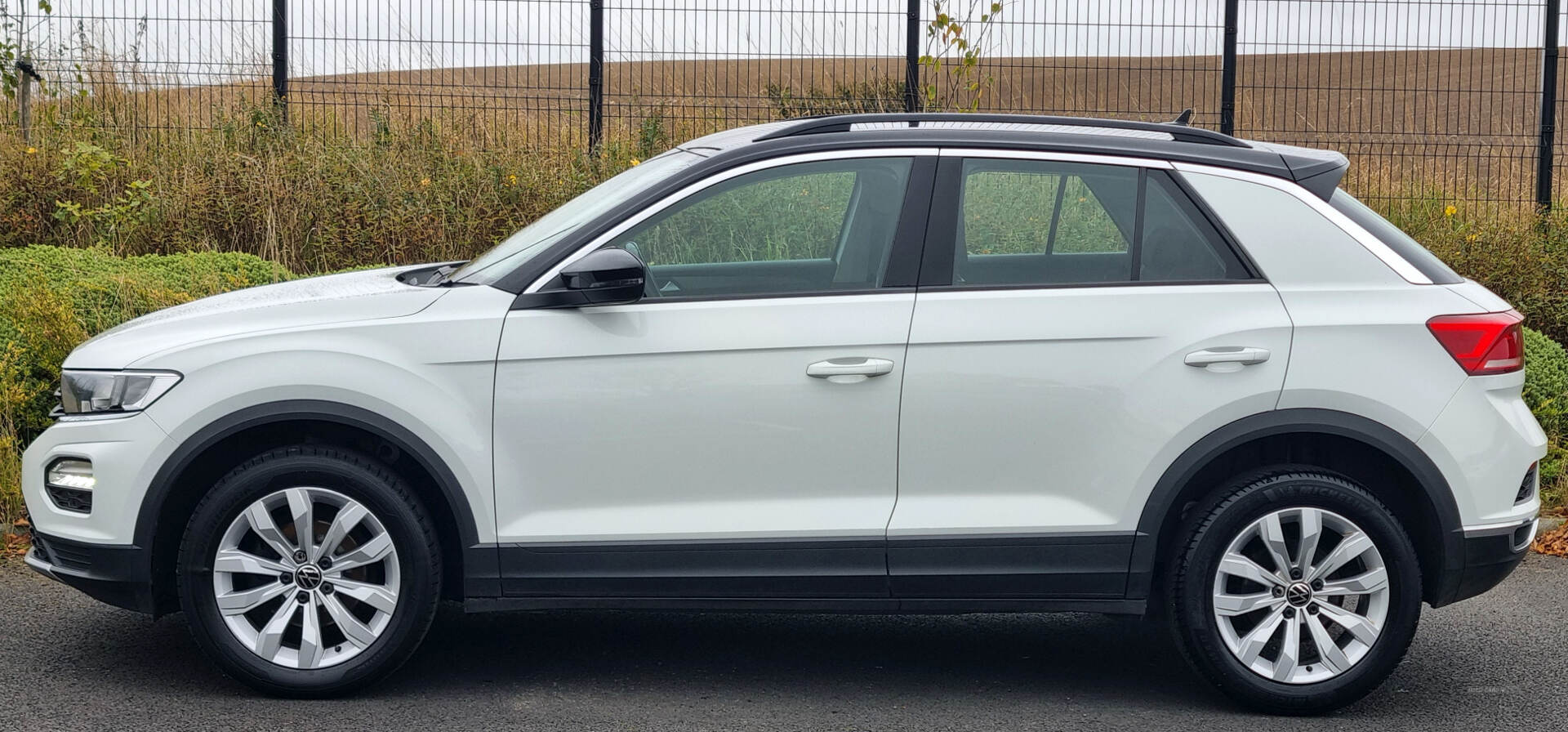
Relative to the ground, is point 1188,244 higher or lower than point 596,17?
lower

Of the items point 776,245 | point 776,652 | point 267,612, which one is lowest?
point 776,652

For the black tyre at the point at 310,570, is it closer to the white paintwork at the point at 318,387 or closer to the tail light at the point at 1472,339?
the white paintwork at the point at 318,387

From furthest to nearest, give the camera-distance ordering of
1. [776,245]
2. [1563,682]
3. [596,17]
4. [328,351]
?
[596,17]
[776,245]
[1563,682]
[328,351]

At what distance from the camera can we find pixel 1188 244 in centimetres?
455


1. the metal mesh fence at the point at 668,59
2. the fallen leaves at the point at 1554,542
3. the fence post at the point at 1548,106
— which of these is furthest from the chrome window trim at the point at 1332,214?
the fence post at the point at 1548,106

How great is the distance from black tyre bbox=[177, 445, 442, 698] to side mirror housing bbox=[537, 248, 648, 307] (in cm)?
75

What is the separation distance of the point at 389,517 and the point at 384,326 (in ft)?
1.83

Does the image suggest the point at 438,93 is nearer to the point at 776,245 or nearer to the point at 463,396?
the point at 776,245

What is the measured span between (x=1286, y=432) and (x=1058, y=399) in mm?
697

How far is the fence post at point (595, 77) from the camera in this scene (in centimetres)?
1134

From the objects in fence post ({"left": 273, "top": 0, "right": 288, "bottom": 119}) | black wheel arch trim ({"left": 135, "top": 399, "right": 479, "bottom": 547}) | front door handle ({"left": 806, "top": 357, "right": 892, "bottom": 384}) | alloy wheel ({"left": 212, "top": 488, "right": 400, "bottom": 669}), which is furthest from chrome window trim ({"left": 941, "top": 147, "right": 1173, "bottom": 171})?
fence post ({"left": 273, "top": 0, "right": 288, "bottom": 119})

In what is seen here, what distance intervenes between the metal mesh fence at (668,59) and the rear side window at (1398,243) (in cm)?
688

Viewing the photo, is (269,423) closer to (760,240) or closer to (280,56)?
(760,240)

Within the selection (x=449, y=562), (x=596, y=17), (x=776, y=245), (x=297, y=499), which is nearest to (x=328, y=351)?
(x=297, y=499)
